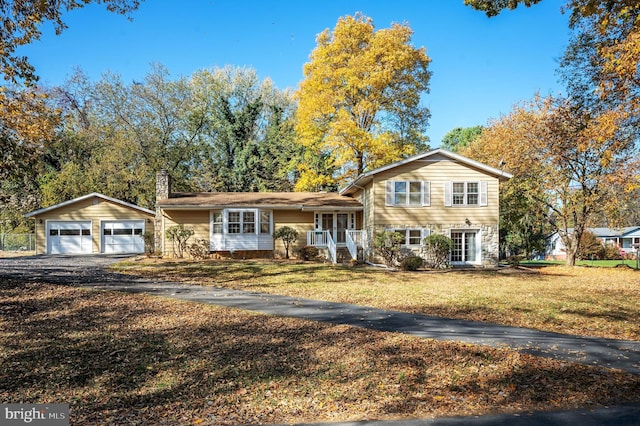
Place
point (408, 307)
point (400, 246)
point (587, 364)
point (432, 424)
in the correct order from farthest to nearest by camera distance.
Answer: point (400, 246), point (408, 307), point (587, 364), point (432, 424)

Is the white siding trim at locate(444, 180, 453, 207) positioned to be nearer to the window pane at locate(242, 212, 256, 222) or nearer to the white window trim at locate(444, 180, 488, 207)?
the white window trim at locate(444, 180, 488, 207)

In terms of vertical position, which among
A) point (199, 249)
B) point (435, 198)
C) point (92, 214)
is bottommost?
point (199, 249)

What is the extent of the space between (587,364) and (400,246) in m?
13.9

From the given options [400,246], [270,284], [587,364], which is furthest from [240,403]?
[400,246]

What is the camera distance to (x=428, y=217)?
20.2 m

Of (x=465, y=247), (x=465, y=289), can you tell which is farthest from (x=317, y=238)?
(x=465, y=289)

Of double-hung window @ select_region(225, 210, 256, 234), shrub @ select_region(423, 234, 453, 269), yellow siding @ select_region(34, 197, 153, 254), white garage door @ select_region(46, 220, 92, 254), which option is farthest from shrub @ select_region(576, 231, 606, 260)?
white garage door @ select_region(46, 220, 92, 254)

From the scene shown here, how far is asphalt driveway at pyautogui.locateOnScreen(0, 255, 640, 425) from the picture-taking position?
4309 millimetres

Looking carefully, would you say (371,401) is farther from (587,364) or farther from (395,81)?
(395,81)

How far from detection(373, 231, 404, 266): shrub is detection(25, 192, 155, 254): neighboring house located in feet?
46.7

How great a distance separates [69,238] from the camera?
25.0 m

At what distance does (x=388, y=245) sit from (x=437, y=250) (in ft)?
7.94

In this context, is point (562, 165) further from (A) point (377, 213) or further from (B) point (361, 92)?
(B) point (361, 92)

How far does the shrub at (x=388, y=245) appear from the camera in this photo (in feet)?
62.3
